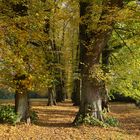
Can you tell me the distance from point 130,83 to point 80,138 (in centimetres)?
1226

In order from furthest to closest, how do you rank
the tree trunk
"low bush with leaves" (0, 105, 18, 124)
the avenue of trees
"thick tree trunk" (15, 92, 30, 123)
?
1. the tree trunk
2. "thick tree trunk" (15, 92, 30, 123)
3. "low bush with leaves" (0, 105, 18, 124)
4. the avenue of trees

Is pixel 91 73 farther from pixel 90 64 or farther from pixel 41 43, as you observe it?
pixel 41 43

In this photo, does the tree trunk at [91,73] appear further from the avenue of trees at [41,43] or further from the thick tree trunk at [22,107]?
the thick tree trunk at [22,107]

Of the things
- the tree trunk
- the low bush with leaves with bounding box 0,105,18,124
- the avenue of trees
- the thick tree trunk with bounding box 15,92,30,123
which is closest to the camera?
the avenue of trees

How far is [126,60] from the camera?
24.4 m

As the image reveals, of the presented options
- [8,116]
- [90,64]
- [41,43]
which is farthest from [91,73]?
[8,116]

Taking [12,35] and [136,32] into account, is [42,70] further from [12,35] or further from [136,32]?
[136,32]

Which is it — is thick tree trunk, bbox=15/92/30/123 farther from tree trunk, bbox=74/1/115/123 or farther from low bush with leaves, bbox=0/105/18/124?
tree trunk, bbox=74/1/115/123

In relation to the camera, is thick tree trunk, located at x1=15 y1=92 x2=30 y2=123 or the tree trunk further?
the tree trunk

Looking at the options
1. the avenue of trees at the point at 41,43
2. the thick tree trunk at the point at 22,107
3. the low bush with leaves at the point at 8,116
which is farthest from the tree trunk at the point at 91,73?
the low bush with leaves at the point at 8,116

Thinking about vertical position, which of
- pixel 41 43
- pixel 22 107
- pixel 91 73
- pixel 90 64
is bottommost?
pixel 22 107

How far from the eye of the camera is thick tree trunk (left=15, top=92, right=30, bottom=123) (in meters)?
15.9

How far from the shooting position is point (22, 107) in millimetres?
16000

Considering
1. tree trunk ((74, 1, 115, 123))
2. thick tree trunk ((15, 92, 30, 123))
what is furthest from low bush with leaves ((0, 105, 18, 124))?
tree trunk ((74, 1, 115, 123))
